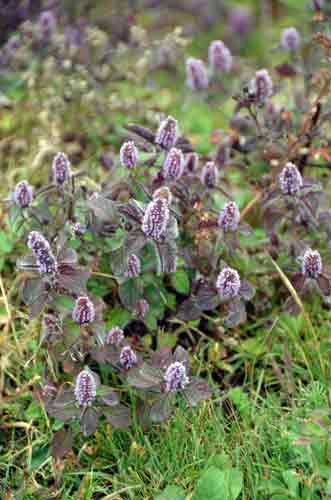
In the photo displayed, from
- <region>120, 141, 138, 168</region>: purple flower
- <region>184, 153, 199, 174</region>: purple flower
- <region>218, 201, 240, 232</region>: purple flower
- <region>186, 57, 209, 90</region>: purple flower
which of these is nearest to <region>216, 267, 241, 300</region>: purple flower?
<region>218, 201, 240, 232</region>: purple flower

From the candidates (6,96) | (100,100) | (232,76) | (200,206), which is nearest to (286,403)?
(200,206)

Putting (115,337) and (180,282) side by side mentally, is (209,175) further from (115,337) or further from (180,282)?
(115,337)

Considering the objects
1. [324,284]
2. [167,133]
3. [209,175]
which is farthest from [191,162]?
[324,284]

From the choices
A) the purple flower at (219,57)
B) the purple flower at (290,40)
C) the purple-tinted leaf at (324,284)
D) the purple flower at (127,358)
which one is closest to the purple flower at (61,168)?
the purple flower at (127,358)

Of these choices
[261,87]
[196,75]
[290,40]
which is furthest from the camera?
[290,40]

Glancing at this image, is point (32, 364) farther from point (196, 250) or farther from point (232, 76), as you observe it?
point (232, 76)
